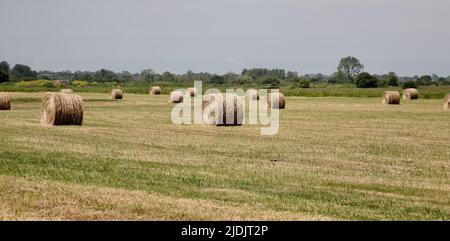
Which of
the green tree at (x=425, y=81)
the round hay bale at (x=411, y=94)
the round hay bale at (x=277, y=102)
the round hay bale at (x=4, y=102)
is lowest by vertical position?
the green tree at (x=425, y=81)

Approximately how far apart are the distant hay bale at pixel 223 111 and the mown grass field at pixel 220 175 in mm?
3370

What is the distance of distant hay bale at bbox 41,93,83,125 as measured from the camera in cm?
2475

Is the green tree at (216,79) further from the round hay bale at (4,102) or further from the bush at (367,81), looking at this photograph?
the round hay bale at (4,102)

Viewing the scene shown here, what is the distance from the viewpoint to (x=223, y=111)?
26281 millimetres

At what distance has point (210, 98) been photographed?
2719 cm

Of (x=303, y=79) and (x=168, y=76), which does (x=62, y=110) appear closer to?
(x=303, y=79)

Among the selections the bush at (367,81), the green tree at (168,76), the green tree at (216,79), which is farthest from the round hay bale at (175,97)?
the green tree at (168,76)

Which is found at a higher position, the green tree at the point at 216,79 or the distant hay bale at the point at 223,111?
the distant hay bale at the point at 223,111

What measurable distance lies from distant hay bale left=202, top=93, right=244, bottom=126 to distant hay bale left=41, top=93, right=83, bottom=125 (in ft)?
17.3

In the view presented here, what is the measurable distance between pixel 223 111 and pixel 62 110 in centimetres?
652

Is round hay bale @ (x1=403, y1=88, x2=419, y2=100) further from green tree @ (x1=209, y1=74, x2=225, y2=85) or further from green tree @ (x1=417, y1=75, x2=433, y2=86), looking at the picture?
green tree @ (x1=209, y1=74, x2=225, y2=85)

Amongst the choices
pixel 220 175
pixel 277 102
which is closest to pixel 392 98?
pixel 277 102

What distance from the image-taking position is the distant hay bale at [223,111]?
26141 millimetres
